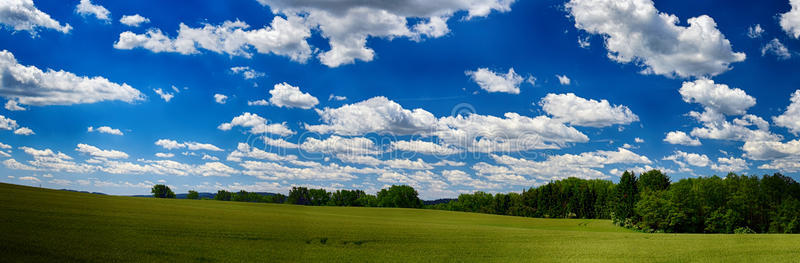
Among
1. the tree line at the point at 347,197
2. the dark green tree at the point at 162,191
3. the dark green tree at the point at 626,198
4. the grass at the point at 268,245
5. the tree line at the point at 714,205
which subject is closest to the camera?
the grass at the point at 268,245

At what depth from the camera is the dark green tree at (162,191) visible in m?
148

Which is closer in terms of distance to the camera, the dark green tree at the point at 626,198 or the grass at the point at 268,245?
the grass at the point at 268,245

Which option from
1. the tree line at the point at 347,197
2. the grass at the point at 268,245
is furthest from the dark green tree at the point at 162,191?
the grass at the point at 268,245

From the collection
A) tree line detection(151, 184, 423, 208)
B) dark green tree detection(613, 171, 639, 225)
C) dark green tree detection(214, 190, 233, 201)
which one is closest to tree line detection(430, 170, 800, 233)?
dark green tree detection(613, 171, 639, 225)

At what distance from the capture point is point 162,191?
150m

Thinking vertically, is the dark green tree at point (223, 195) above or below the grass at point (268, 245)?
above

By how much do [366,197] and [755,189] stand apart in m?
120

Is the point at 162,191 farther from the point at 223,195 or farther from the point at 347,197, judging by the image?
the point at 347,197

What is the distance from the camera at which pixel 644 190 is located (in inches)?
3506

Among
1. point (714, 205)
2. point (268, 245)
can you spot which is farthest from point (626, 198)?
point (268, 245)

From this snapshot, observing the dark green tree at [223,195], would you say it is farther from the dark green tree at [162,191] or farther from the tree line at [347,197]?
the dark green tree at [162,191]

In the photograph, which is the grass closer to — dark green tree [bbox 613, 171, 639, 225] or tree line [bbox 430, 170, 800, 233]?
tree line [bbox 430, 170, 800, 233]

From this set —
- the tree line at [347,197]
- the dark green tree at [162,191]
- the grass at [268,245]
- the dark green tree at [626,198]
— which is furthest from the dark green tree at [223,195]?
the grass at [268,245]

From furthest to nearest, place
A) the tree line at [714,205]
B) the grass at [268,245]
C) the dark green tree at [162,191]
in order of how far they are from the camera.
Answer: the dark green tree at [162,191]
the tree line at [714,205]
the grass at [268,245]
